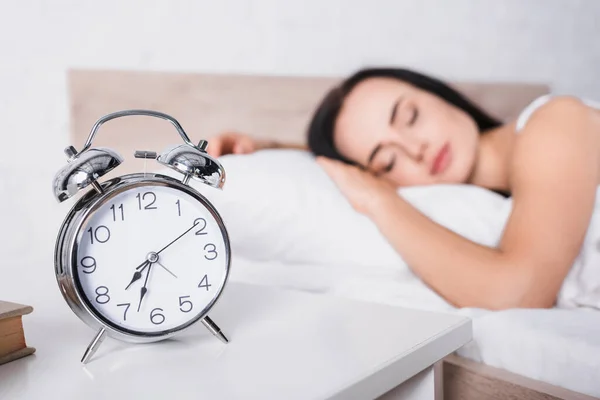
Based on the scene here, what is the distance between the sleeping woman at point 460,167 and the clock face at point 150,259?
2.45 ft

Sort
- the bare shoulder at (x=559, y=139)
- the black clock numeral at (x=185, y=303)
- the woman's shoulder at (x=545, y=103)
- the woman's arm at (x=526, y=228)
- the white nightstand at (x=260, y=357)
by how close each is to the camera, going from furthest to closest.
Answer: the woman's shoulder at (x=545, y=103) < the bare shoulder at (x=559, y=139) < the woman's arm at (x=526, y=228) < the black clock numeral at (x=185, y=303) < the white nightstand at (x=260, y=357)

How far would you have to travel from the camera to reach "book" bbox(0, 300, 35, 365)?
0.59m

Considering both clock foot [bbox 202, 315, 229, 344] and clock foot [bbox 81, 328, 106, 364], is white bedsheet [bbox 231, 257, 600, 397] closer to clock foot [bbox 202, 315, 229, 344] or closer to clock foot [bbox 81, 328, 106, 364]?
clock foot [bbox 202, 315, 229, 344]

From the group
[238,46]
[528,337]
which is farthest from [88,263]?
[238,46]

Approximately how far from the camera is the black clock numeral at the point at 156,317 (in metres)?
0.62

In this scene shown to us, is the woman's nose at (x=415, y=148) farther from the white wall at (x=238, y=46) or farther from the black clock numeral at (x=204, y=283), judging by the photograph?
the black clock numeral at (x=204, y=283)

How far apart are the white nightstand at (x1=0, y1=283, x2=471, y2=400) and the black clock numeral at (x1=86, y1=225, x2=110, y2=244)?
0.42ft

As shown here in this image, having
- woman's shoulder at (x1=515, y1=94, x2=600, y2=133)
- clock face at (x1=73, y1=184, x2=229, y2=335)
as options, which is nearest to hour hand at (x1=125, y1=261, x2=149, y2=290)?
clock face at (x1=73, y1=184, x2=229, y2=335)

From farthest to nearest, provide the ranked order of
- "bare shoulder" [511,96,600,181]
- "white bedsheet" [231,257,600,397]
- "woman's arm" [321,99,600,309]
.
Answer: "bare shoulder" [511,96,600,181] → "woman's arm" [321,99,600,309] → "white bedsheet" [231,257,600,397]

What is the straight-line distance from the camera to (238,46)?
5.08ft

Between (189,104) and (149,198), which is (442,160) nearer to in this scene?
(189,104)

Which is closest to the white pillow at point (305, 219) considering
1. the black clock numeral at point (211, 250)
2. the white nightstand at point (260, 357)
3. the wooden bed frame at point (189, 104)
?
the wooden bed frame at point (189, 104)

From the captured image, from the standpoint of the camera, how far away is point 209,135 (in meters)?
1.52

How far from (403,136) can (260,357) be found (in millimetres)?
1146
